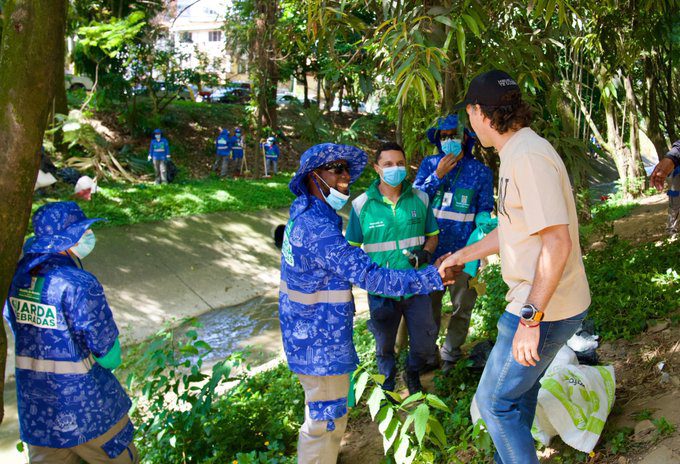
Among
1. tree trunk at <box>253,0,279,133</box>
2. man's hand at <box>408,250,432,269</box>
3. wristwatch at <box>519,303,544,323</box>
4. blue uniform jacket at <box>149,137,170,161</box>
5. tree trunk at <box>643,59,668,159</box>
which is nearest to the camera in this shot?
wristwatch at <box>519,303,544,323</box>

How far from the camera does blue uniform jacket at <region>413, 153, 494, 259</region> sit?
14.4 ft

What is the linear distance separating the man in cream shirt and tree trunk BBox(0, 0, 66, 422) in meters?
2.17

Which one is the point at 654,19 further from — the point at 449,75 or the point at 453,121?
the point at 453,121

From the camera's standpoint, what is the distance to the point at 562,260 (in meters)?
2.27

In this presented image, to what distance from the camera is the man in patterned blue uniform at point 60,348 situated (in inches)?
118

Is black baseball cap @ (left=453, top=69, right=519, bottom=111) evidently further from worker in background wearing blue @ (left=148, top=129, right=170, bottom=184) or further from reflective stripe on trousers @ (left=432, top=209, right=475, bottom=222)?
worker in background wearing blue @ (left=148, top=129, right=170, bottom=184)

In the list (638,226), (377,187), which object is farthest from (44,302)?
(638,226)

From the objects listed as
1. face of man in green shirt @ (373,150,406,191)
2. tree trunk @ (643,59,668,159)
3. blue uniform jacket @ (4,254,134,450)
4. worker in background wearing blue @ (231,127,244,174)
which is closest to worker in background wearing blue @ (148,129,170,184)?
worker in background wearing blue @ (231,127,244,174)

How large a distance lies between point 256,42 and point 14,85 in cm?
1418

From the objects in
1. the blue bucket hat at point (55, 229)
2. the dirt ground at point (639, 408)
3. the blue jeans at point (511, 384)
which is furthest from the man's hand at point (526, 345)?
the blue bucket hat at point (55, 229)

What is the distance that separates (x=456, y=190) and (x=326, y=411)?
1976 millimetres

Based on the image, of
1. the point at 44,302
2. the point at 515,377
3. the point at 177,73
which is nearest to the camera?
the point at 515,377

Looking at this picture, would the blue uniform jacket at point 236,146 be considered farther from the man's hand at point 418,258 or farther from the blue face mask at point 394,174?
the man's hand at point 418,258

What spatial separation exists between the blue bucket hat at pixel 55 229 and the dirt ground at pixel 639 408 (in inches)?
81.3
